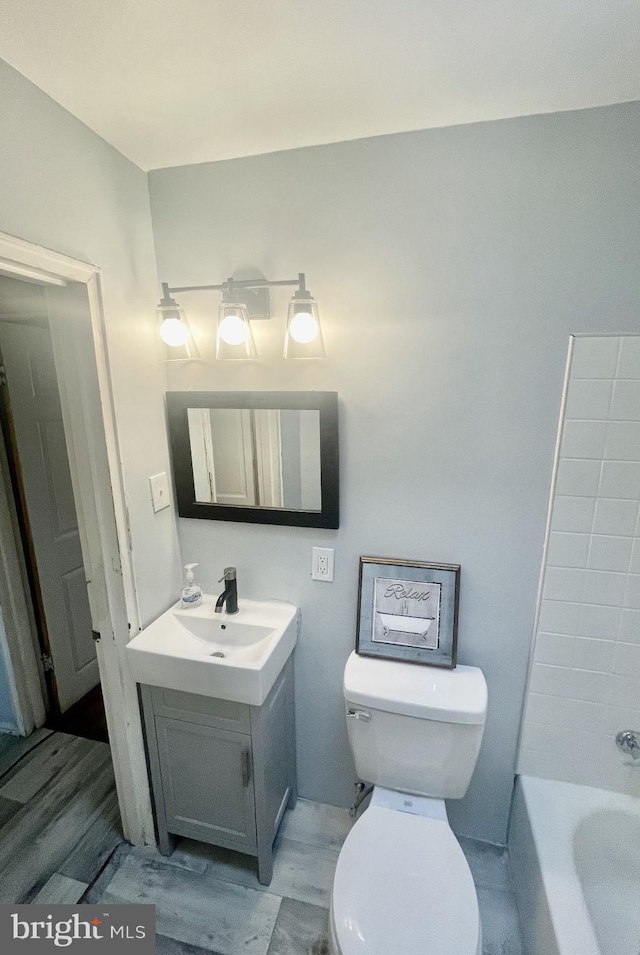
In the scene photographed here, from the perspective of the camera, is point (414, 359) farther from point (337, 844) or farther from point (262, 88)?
point (337, 844)

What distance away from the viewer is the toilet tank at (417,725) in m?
1.22

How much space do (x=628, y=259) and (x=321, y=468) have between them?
100 centimetres

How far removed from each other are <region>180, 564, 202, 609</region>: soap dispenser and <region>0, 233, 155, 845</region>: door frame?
0.17m

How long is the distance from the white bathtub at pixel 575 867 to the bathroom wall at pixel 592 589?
67 mm

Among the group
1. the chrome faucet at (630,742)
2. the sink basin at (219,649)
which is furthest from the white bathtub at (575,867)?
the sink basin at (219,649)

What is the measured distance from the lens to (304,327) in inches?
46.6

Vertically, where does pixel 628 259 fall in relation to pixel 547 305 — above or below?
above

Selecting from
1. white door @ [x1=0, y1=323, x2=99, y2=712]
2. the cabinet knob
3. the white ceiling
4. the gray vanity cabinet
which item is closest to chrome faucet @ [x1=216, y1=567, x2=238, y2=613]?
the gray vanity cabinet

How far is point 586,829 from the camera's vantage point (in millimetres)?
1302

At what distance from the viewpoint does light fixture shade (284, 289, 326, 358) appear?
117 cm

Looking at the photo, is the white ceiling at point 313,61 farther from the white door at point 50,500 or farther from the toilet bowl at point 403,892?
the toilet bowl at point 403,892

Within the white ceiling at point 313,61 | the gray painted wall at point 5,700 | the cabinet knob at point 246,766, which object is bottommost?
the gray painted wall at point 5,700

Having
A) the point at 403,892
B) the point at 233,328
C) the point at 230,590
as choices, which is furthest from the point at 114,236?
the point at 403,892

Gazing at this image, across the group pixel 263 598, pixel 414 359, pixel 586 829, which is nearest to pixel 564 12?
pixel 414 359
